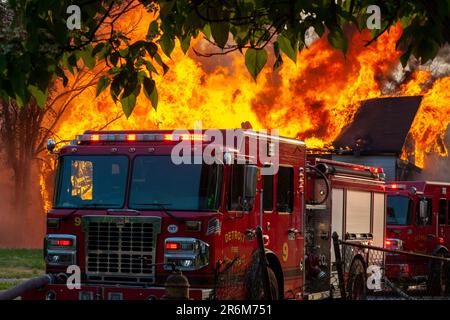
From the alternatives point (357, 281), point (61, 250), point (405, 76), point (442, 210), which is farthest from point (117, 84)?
point (405, 76)

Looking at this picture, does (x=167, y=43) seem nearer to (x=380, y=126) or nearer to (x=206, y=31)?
(x=206, y=31)

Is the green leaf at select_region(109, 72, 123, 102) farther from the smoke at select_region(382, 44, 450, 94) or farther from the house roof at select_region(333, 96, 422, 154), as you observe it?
the smoke at select_region(382, 44, 450, 94)

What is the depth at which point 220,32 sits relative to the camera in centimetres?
616

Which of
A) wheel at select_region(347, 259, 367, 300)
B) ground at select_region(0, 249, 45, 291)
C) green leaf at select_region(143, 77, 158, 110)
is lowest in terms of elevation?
ground at select_region(0, 249, 45, 291)

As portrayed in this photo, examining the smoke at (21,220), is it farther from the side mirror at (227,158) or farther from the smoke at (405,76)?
the side mirror at (227,158)

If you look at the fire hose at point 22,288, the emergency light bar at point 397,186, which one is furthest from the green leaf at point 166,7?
the emergency light bar at point 397,186

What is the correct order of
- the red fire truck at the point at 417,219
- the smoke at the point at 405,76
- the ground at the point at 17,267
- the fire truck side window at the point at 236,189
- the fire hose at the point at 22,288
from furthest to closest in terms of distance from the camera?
the smoke at the point at 405,76 < the red fire truck at the point at 417,219 < the ground at the point at 17,267 < the fire truck side window at the point at 236,189 < the fire hose at the point at 22,288

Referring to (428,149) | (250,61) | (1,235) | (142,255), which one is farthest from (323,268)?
(428,149)

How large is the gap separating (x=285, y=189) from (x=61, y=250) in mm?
3472

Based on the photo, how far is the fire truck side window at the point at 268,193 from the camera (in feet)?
44.1

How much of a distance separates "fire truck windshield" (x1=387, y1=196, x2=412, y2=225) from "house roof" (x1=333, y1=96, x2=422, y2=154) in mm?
24196

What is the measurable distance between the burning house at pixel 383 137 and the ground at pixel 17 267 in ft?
66.4

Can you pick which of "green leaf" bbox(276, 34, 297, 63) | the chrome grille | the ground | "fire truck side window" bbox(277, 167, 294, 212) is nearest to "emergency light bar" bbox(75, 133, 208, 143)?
the chrome grille

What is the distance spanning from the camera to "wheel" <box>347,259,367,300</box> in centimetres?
1596
